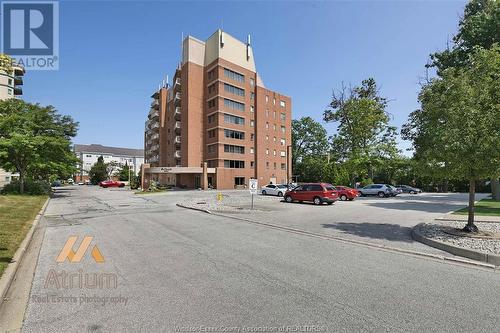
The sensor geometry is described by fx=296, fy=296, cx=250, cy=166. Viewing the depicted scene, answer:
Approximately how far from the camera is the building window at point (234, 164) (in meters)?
58.6

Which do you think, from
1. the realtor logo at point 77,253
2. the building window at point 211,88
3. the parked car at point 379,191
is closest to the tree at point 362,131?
the parked car at point 379,191

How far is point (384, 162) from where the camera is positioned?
146ft

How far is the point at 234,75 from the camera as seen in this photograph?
202ft

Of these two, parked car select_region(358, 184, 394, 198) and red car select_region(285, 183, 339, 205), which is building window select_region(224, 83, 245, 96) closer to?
parked car select_region(358, 184, 394, 198)

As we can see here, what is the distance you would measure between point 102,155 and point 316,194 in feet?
401

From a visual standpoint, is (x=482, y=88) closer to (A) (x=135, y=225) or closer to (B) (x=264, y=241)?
(B) (x=264, y=241)

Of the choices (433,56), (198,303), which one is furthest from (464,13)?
(198,303)

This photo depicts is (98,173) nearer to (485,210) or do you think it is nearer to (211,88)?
(211,88)

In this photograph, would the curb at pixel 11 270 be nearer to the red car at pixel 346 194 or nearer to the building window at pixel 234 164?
the red car at pixel 346 194

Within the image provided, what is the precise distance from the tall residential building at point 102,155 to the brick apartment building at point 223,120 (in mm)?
60544

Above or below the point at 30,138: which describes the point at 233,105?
above

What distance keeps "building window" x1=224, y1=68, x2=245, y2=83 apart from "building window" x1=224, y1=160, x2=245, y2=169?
56.6 feet

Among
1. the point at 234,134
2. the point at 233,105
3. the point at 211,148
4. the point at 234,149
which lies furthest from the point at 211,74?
the point at 234,149

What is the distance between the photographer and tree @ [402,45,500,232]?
9.34 m
